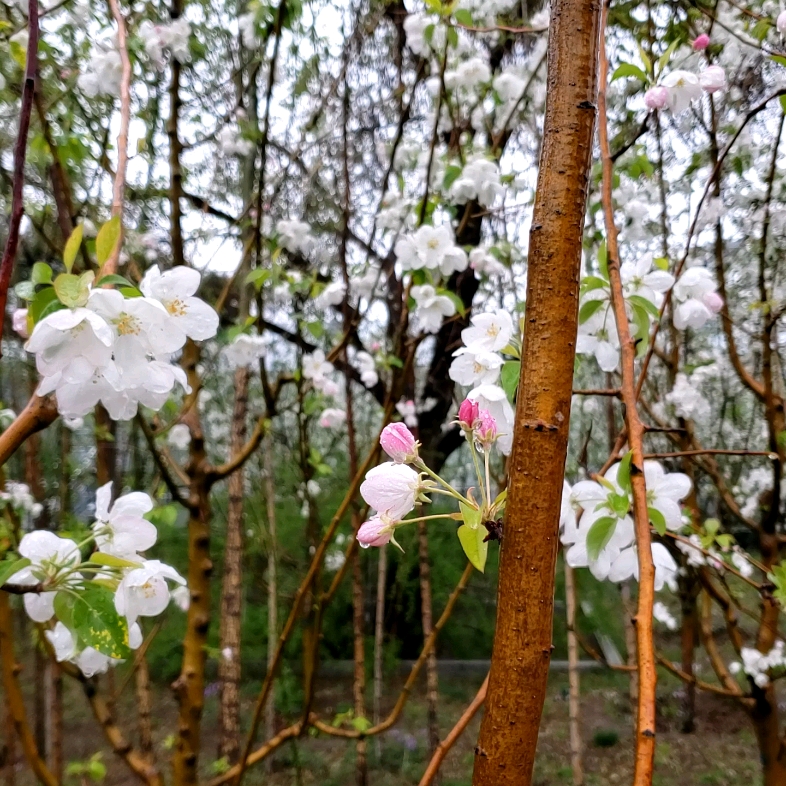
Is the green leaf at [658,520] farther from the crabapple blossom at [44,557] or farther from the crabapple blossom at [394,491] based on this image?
the crabapple blossom at [44,557]

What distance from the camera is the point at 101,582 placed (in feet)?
2.31

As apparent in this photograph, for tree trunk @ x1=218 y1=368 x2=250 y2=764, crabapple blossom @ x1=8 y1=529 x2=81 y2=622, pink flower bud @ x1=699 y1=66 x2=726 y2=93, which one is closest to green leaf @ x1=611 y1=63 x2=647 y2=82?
pink flower bud @ x1=699 y1=66 x2=726 y2=93

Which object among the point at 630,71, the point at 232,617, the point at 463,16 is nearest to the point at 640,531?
the point at 630,71

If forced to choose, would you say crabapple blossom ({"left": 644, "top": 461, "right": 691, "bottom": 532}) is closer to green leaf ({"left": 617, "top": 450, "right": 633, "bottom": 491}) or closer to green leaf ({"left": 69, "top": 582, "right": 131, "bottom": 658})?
green leaf ({"left": 617, "top": 450, "right": 633, "bottom": 491})

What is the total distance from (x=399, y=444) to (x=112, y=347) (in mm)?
343

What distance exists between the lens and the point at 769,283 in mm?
2807

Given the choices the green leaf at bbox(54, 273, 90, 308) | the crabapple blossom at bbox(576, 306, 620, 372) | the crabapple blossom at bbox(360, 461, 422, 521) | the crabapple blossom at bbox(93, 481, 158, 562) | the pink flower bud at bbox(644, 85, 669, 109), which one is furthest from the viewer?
the pink flower bud at bbox(644, 85, 669, 109)

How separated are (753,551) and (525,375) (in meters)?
6.99

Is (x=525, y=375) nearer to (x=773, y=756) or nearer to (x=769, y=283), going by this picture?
(x=773, y=756)

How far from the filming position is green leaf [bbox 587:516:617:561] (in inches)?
29.0

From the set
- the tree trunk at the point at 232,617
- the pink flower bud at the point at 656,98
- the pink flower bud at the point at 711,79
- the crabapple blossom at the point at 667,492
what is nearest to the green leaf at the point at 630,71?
the pink flower bud at the point at 656,98

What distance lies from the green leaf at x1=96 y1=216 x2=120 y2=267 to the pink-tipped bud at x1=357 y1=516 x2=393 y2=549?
1.32 ft

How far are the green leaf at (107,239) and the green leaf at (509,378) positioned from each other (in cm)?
49

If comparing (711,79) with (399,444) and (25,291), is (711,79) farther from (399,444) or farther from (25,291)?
(25,291)
